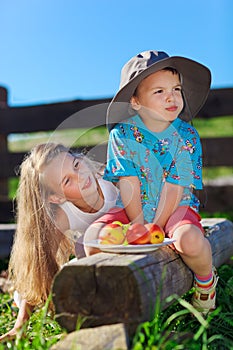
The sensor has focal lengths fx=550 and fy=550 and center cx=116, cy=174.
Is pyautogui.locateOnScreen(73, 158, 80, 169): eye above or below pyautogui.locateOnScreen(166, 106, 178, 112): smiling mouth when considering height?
below

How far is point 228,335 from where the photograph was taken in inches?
103

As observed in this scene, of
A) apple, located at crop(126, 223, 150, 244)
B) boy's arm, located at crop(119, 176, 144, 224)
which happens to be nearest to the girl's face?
boy's arm, located at crop(119, 176, 144, 224)

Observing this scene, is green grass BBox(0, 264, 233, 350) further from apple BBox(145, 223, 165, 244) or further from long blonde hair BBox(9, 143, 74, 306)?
apple BBox(145, 223, 165, 244)

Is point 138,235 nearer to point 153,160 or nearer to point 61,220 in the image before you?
point 153,160

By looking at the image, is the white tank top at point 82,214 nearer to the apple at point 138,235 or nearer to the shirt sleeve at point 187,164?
the shirt sleeve at point 187,164

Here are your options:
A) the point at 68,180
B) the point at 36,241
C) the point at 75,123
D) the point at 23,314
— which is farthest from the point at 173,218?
the point at 75,123

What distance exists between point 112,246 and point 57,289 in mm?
318

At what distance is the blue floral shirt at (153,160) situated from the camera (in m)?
2.88

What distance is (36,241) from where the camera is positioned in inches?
115

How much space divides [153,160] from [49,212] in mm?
630

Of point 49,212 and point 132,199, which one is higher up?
point 132,199

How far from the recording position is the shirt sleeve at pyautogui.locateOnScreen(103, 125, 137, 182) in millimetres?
2869

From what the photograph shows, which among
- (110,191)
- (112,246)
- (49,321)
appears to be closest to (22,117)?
(110,191)

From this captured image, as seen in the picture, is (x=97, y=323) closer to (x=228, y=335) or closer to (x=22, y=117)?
(x=228, y=335)
